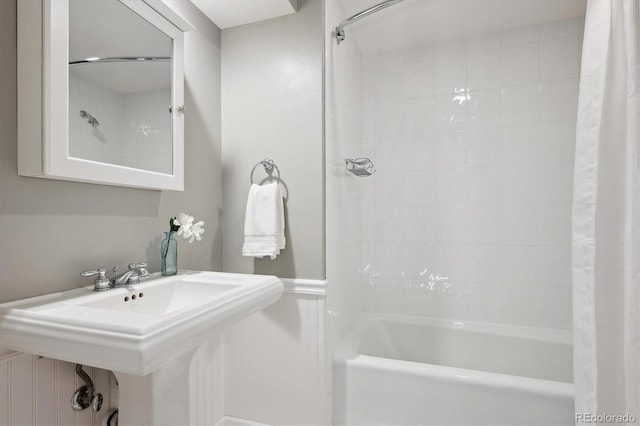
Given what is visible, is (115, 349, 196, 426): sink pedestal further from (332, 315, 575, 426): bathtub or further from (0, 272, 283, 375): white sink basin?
(332, 315, 575, 426): bathtub

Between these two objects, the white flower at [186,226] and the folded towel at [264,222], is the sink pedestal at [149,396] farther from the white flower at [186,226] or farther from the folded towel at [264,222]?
the folded towel at [264,222]

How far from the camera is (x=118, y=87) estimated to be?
1.14 metres

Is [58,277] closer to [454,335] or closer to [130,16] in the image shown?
[130,16]

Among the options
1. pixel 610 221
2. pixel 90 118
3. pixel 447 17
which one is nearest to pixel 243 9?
pixel 90 118

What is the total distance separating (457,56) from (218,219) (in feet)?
6.06

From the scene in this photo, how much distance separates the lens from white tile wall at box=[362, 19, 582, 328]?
198cm

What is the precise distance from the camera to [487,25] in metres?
2.04

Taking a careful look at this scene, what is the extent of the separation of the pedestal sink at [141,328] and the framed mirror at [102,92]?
0.37 m

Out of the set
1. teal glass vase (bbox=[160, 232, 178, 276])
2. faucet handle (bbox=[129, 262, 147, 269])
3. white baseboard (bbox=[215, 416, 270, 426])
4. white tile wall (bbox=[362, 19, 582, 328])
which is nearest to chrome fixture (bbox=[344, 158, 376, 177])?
white tile wall (bbox=[362, 19, 582, 328])

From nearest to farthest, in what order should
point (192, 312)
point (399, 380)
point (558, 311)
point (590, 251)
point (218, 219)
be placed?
point (192, 312) < point (590, 251) < point (399, 380) < point (218, 219) < point (558, 311)

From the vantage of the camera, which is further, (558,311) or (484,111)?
(484,111)

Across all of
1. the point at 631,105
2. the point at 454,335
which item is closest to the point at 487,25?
the point at 631,105

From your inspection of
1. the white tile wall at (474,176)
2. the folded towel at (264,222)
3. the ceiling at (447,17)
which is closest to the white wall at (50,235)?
the folded towel at (264,222)

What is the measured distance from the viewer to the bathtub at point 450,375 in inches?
52.9
